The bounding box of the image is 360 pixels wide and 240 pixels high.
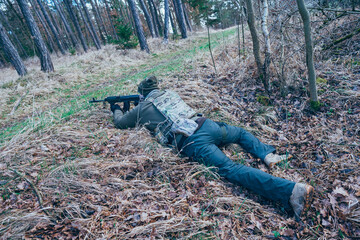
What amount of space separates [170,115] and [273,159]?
1749mm

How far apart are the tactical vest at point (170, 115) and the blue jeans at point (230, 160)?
26 cm

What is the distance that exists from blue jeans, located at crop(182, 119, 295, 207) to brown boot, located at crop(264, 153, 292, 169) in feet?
0.21

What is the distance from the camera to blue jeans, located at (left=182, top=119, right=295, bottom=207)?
223 cm

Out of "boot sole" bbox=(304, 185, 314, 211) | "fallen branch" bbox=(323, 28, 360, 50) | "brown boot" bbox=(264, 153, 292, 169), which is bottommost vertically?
"brown boot" bbox=(264, 153, 292, 169)

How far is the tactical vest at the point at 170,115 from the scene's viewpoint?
290cm

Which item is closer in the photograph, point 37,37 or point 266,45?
point 266,45

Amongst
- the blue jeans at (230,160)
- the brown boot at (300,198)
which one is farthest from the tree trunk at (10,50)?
the brown boot at (300,198)

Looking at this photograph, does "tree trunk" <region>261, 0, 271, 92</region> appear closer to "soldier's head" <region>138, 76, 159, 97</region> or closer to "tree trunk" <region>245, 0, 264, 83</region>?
"tree trunk" <region>245, 0, 264, 83</region>

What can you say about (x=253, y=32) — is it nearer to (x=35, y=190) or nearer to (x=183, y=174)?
(x=183, y=174)

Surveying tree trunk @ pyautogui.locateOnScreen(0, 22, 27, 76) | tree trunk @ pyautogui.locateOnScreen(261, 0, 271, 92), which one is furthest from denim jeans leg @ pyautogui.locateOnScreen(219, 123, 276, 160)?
tree trunk @ pyautogui.locateOnScreen(0, 22, 27, 76)

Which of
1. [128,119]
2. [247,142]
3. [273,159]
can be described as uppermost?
[128,119]

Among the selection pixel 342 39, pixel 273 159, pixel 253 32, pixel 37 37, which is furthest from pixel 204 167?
pixel 37 37

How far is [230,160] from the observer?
2.67 m

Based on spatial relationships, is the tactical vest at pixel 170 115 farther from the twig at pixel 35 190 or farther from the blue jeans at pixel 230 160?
the twig at pixel 35 190
